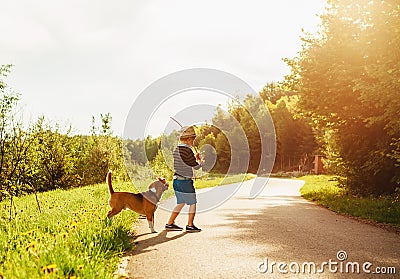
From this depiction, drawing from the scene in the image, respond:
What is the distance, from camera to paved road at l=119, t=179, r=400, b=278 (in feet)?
17.1

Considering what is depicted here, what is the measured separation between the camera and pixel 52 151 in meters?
30.8

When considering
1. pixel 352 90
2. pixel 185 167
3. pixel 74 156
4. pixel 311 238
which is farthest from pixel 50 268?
pixel 74 156

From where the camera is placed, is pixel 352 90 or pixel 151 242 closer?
pixel 151 242

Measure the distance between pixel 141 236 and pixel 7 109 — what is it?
53.4 feet

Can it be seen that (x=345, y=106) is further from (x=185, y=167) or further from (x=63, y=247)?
(x=63, y=247)

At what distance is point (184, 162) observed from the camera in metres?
8.02

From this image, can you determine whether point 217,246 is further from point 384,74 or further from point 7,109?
point 7,109

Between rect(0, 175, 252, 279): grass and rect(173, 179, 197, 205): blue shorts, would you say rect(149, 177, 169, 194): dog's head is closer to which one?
rect(173, 179, 197, 205): blue shorts

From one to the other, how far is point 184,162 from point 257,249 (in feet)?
7.56

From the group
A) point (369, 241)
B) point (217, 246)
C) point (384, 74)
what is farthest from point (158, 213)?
point (384, 74)

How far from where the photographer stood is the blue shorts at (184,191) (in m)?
8.11

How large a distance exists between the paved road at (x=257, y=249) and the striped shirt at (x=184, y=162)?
1157 millimetres

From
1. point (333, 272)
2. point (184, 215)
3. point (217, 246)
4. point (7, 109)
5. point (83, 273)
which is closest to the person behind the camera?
point (83, 273)

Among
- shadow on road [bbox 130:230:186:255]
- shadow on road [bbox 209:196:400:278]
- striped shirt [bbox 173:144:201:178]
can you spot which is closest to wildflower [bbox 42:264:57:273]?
shadow on road [bbox 130:230:186:255]
